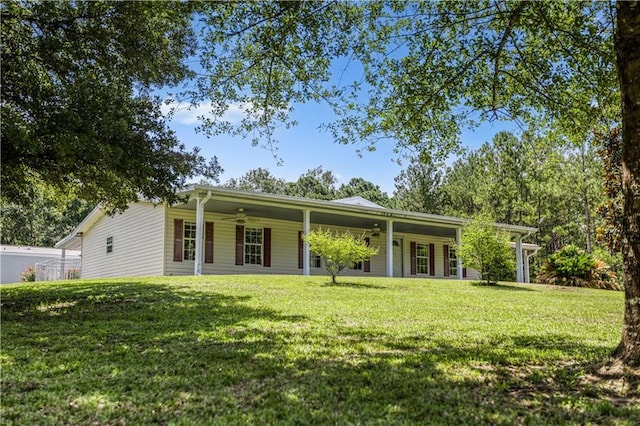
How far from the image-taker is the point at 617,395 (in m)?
3.49

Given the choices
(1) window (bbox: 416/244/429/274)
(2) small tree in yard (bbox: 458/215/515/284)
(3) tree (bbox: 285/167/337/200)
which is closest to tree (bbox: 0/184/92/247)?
(3) tree (bbox: 285/167/337/200)

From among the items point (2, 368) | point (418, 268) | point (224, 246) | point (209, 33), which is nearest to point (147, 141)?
point (209, 33)

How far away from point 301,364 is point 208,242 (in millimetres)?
12886

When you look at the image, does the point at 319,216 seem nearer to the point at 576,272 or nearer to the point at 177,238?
the point at 177,238

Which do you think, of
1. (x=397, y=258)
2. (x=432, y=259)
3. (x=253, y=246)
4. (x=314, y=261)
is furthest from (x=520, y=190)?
(x=253, y=246)

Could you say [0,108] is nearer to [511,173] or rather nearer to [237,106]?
[237,106]

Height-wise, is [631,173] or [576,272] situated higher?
[631,173]

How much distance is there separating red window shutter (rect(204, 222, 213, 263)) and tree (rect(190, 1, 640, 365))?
10557 mm

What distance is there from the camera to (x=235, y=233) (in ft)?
57.2

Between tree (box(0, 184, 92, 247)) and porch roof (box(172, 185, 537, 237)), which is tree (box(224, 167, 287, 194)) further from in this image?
porch roof (box(172, 185, 537, 237))

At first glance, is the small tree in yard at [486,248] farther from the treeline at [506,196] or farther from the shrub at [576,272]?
the treeline at [506,196]

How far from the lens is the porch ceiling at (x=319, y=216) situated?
15.7 metres

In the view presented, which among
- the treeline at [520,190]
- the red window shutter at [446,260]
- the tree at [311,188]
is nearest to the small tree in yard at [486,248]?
the red window shutter at [446,260]

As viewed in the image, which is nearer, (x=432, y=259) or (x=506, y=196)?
(x=432, y=259)
